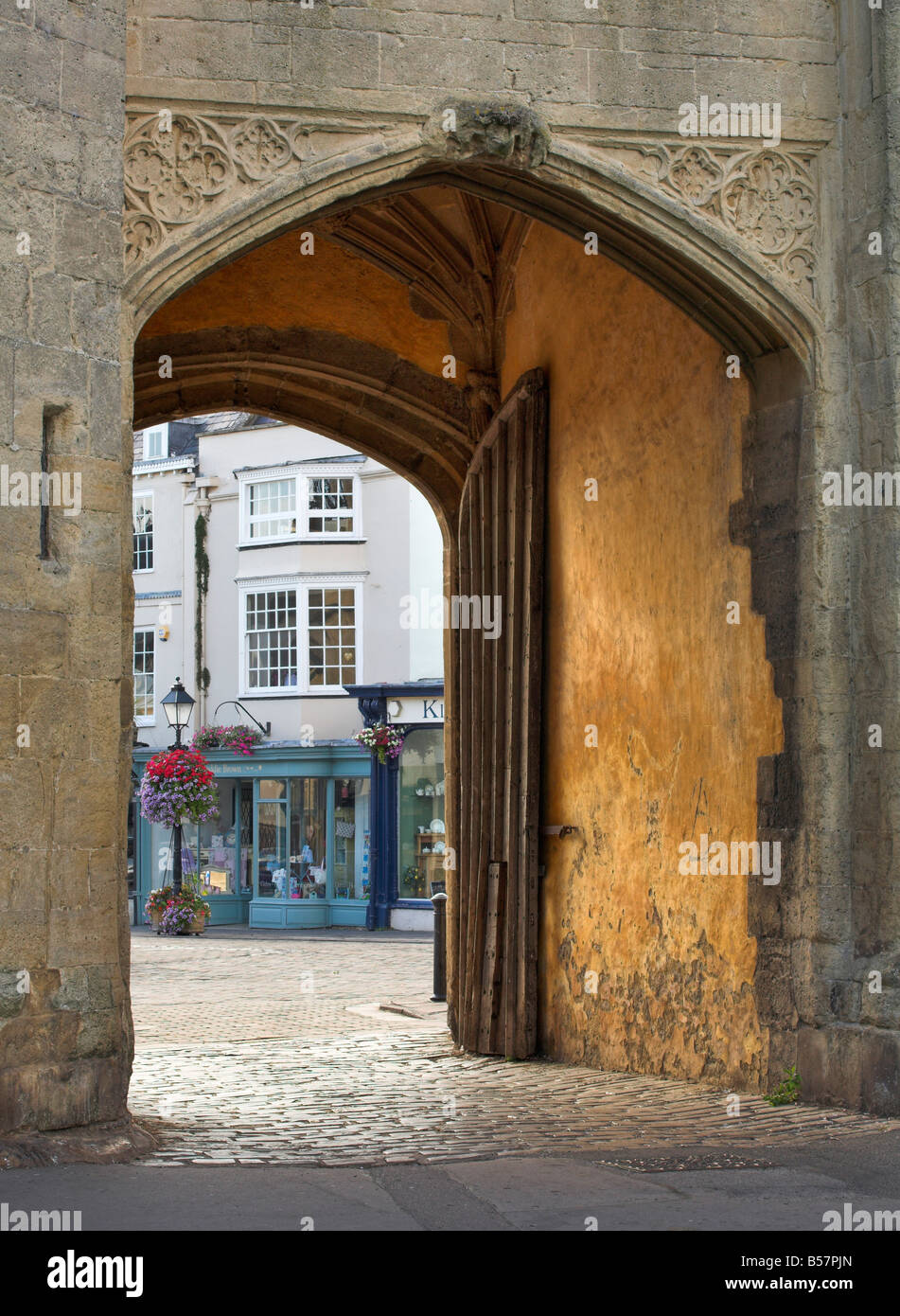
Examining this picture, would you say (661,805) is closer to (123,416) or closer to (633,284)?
(633,284)

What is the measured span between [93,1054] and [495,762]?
440 cm

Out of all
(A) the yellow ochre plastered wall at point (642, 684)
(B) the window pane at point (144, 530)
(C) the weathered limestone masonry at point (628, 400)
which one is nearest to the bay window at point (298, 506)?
(B) the window pane at point (144, 530)

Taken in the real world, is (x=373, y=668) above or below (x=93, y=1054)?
above

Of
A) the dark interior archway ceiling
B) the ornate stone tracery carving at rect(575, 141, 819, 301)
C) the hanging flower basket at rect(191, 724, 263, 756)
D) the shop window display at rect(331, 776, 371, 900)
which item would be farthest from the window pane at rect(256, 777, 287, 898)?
the ornate stone tracery carving at rect(575, 141, 819, 301)

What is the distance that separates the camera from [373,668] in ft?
76.2

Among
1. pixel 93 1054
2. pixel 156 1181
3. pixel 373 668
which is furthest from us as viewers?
pixel 373 668

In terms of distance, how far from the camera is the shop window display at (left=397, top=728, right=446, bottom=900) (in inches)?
879

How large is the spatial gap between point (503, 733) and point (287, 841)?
1430cm

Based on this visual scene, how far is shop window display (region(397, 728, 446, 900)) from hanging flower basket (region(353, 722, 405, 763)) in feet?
0.60

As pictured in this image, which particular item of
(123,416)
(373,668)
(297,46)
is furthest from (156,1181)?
(373,668)

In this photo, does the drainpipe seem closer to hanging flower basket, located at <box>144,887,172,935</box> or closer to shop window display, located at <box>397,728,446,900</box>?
hanging flower basket, located at <box>144,887,172,935</box>

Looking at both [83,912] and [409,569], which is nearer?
[83,912]

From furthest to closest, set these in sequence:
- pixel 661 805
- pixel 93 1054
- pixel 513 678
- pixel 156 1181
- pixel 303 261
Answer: pixel 303 261, pixel 513 678, pixel 661 805, pixel 93 1054, pixel 156 1181

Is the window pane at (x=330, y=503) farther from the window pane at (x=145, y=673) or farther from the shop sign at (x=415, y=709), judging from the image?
the window pane at (x=145, y=673)
